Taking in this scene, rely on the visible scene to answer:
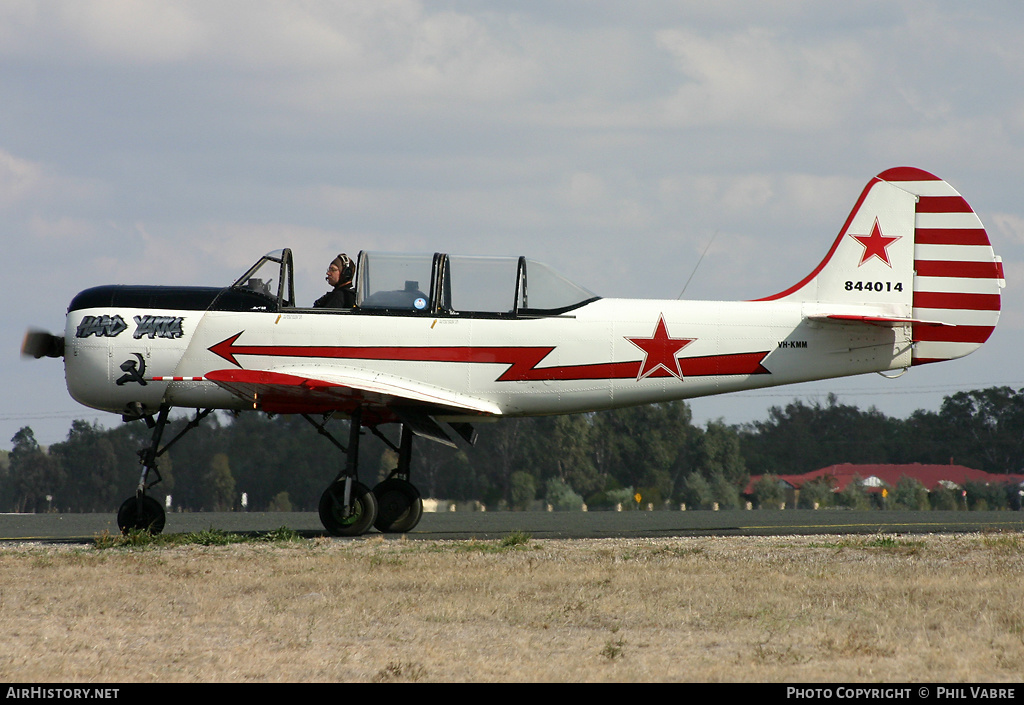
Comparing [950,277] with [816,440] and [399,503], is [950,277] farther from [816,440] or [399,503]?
[816,440]

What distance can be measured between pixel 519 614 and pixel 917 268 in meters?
8.48

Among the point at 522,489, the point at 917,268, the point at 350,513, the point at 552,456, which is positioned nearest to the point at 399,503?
the point at 350,513

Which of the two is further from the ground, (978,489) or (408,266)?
(408,266)

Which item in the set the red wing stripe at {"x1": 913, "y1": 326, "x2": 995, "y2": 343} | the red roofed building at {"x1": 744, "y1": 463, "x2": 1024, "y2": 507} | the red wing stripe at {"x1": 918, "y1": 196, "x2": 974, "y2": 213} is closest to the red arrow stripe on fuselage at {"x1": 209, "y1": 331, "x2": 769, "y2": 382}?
the red wing stripe at {"x1": 913, "y1": 326, "x2": 995, "y2": 343}

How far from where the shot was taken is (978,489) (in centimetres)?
4050

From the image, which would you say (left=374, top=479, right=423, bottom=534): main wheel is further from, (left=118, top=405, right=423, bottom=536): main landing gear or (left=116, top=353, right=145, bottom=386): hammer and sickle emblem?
(left=116, top=353, right=145, bottom=386): hammer and sickle emblem

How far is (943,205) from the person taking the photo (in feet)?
43.4

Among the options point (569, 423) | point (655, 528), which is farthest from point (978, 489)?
point (655, 528)

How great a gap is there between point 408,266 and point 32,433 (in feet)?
197

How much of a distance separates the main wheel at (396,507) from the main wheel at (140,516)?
8.75 ft

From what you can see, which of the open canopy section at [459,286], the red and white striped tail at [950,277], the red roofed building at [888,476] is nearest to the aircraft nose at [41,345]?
the open canopy section at [459,286]

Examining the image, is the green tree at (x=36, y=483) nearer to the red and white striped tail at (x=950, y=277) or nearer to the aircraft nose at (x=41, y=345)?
the aircraft nose at (x=41, y=345)

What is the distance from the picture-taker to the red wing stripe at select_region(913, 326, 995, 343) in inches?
509
